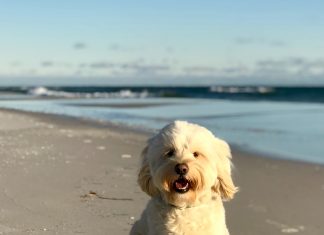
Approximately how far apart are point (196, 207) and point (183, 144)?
50cm

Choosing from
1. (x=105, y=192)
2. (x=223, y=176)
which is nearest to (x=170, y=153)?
(x=223, y=176)

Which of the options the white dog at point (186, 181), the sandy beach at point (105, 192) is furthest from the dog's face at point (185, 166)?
the sandy beach at point (105, 192)

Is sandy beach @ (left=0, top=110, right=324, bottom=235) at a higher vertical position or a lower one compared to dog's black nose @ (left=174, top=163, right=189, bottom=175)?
lower

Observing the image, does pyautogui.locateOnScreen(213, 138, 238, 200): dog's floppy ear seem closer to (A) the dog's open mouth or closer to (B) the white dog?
(B) the white dog

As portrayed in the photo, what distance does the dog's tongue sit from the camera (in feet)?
14.0

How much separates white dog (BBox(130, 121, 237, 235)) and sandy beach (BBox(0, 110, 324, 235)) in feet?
5.07

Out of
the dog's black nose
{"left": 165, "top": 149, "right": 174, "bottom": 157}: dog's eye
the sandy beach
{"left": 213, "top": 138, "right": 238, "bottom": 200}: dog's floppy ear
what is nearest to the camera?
the dog's black nose

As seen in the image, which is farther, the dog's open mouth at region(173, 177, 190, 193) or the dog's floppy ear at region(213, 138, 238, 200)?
the dog's floppy ear at region(213, 138, 238, 200)

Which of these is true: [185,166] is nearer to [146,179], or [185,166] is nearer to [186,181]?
[186,181]

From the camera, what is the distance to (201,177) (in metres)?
4.30

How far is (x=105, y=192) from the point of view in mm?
7551

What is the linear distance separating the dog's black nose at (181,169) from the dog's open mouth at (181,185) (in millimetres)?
48

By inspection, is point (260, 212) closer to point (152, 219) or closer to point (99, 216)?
point (99, 216)

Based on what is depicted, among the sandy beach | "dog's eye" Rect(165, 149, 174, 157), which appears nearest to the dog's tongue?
"dog's eye" Rect(165, 149, 174, 157)
